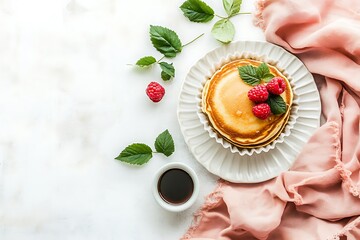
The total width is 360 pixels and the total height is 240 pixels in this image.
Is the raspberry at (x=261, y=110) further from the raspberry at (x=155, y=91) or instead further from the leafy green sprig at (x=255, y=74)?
the raspberry at (x=155, y=91)

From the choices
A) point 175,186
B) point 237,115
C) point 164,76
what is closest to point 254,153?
point 237,115

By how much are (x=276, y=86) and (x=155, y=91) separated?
351 millimetres

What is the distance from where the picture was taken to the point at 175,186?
1.62 m

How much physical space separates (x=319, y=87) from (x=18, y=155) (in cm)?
92

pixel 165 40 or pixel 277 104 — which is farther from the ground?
pixel 165 40

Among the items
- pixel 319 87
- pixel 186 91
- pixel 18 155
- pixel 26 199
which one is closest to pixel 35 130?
pixel 18 155

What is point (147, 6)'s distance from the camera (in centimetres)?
173

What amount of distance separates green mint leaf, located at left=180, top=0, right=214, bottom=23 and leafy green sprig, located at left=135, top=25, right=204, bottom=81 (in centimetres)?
7

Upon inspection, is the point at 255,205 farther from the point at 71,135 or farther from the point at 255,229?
the point at 71,135

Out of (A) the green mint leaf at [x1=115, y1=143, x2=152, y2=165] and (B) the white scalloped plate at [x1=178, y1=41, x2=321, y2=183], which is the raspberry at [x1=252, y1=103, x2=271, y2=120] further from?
(A) the green mint leaf at [x1=115, y1=143, x2=152, y2=165]

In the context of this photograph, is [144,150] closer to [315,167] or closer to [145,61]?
[145,61]

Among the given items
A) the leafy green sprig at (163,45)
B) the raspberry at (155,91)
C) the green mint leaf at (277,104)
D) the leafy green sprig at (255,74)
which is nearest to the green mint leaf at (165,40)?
the leafy green sprig at (163,45)

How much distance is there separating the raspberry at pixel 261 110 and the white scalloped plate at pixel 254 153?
0.13 meters

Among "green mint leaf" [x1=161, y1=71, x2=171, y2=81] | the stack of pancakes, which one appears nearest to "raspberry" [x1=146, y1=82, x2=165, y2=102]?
"green mint leaf" [x1=161, y1=71, x2=171, y2=81]
